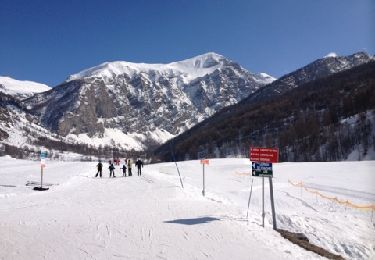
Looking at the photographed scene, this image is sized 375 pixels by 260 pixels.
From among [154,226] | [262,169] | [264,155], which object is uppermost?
[264,155]

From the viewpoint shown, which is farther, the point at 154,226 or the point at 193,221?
the point at 193,221

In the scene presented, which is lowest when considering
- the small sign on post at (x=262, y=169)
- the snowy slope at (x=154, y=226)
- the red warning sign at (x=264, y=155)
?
the snowy slope at (x=154, y=226)

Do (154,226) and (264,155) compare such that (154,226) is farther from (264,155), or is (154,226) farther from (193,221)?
(264,155)

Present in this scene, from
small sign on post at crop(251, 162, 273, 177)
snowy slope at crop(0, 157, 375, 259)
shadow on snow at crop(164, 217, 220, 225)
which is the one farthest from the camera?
small sign on post at crop(251, 162, 273, 177)

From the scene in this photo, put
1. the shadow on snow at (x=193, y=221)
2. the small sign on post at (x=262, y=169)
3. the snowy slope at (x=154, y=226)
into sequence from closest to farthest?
the snowy slope at (x=154, y=226) < the shadow on snow at (x=193, y=221) < the small sign on post at (x=262, y=169)

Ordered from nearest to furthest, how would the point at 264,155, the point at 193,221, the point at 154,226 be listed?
the point at 154,226 < the point at 193,221 < the point at 264,155

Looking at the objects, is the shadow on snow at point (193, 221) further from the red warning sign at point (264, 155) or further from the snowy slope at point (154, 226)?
the red warning sign at point (264, 155)

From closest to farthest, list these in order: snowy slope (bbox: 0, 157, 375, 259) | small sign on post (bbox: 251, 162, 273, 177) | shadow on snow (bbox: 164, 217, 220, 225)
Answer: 1. snowy slope (bbox: 0, 157, 375, 259)
2. shadow on snow (bbox: 164, 217, 220, 225)
3. small sign on post (bbox: 251, 162, 273, 177)

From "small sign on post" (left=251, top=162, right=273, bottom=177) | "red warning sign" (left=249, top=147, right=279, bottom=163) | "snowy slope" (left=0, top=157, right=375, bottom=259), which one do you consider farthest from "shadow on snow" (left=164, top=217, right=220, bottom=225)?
"red warning sign" (left=249, top=147, right=279, bottom=163)

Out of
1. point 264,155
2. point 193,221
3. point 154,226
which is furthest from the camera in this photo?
point 264,155

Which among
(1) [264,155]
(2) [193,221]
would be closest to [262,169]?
(1) [264,155]

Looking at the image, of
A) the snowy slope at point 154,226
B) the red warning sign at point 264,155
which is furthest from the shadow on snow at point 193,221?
the red warning sign at point 264,155

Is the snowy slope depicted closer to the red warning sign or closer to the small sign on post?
the small sign on post

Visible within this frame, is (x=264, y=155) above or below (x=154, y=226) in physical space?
above
